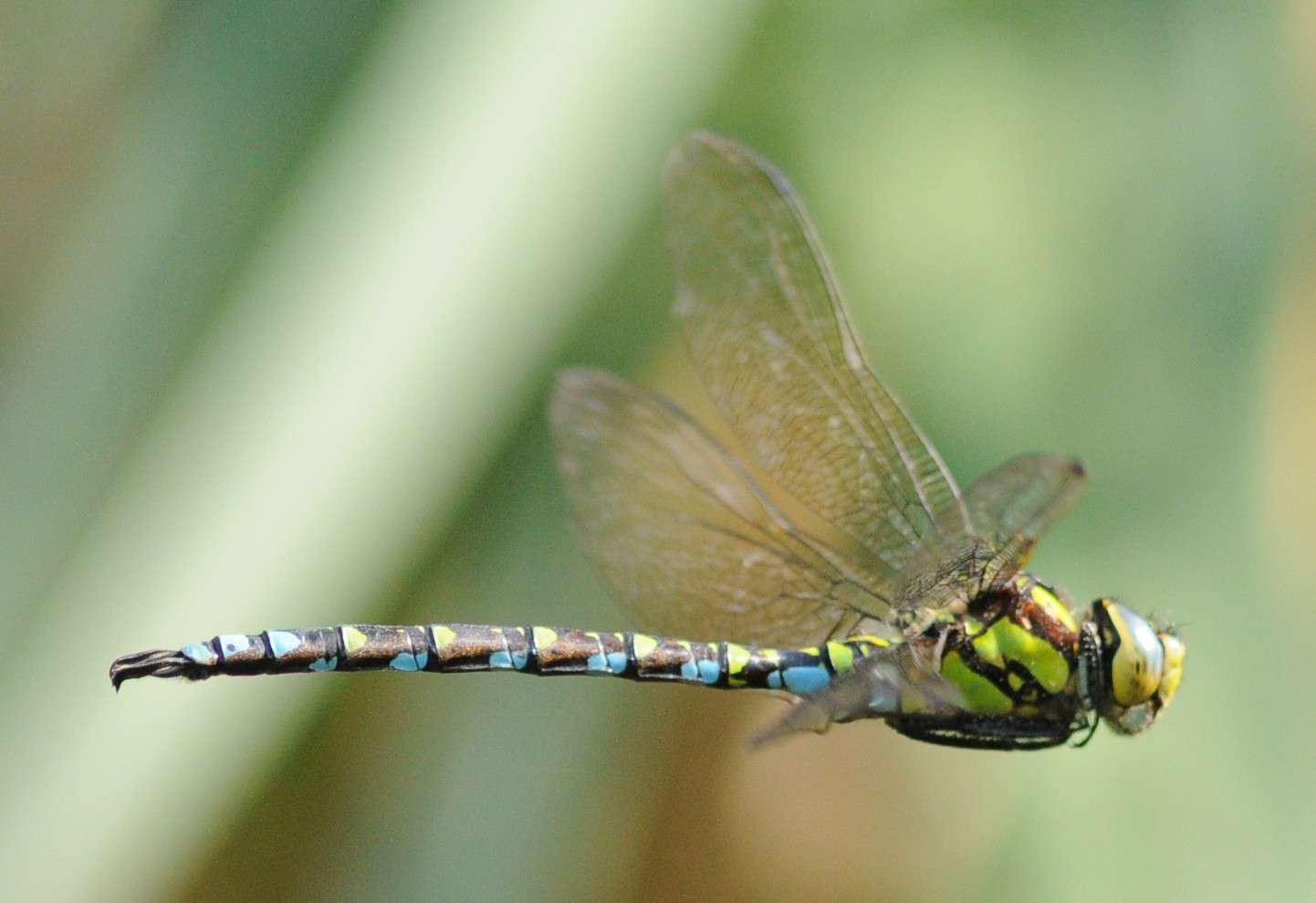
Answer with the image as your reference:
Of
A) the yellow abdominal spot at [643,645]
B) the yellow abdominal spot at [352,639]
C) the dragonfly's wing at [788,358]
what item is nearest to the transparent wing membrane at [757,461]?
the dragonfly's wing at [788,358]

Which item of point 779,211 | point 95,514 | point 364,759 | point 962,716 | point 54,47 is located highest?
point 779,211

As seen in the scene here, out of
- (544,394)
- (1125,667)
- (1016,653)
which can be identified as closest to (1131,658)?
(1125,667)

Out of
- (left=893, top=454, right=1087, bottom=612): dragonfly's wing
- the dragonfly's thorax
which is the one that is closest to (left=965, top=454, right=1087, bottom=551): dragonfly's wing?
(left=893, top=454, right=1087, bottom=612): dragonfly's wing

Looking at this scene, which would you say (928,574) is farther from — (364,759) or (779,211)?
(364,759)

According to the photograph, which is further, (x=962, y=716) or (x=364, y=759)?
→ (x=364, y=759)

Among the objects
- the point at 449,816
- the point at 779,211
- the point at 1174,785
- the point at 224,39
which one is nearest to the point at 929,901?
the point at 1174,785

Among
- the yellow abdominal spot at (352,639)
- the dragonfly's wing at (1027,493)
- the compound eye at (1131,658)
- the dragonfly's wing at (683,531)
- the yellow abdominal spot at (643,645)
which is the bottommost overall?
the yellow abdominal spot at (352,639)

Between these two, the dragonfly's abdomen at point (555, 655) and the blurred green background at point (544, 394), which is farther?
the blurred green background at point (544, 394)

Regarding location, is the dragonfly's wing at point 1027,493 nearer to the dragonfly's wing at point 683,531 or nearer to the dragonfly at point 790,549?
the dragonfly at point 790,549
